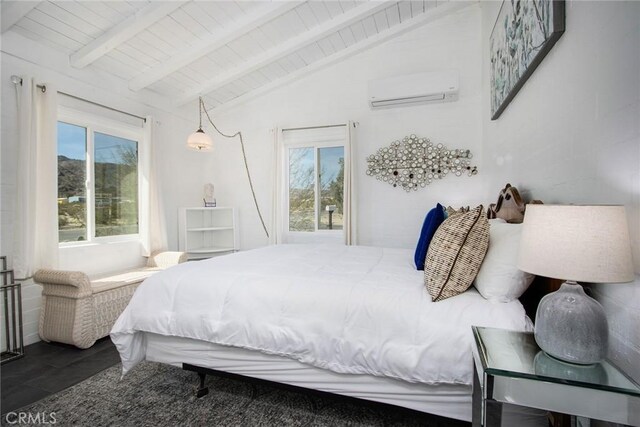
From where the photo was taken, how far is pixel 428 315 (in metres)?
1.30

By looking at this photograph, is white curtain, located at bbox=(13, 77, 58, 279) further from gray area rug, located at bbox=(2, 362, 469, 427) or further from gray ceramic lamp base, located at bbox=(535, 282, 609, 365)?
gray ceramic lamp base, located at bbox=(535, 282, 609, 365)

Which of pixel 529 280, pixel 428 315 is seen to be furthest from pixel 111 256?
pixel 529 280

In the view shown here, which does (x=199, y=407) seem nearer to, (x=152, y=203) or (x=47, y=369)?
(x=47, y=369)

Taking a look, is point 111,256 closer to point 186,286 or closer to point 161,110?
point 161,110

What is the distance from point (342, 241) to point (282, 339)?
8.50ft

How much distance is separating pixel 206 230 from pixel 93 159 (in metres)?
1.58

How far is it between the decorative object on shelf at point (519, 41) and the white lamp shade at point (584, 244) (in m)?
1.07

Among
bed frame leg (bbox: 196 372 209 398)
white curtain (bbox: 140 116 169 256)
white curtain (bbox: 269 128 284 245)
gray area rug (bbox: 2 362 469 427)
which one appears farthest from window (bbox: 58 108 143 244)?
bed frame leg (bbox: 196 372 209 398)

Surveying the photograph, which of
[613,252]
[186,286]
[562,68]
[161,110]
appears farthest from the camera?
[161,110]

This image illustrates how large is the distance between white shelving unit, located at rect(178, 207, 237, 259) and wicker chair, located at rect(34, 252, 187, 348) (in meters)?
1.49

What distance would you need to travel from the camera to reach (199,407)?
Answer: 5.60 feet

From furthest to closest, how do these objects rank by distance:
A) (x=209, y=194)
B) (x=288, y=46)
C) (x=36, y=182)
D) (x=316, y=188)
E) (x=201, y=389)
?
1. (x=209, y=194)
2. (x=316, y=188)
3. (x=288, y=46)
4. (x=36, y=182)
5. (x=201, y=389)

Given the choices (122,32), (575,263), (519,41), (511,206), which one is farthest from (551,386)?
(122,32)
